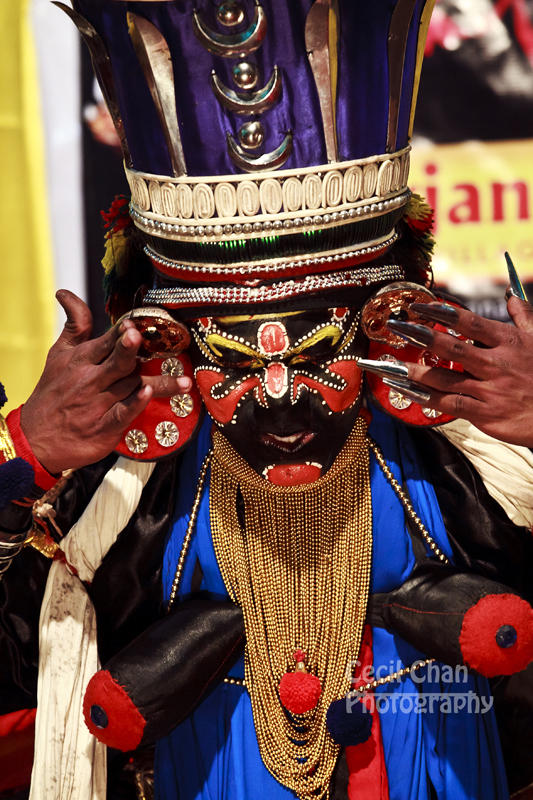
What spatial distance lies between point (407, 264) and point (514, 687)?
2.79ft

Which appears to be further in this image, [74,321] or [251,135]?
[74,321]

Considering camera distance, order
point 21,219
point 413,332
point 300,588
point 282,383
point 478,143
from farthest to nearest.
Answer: point 21,219
point 478,143
point 300,588
point 282,383
point 413,332

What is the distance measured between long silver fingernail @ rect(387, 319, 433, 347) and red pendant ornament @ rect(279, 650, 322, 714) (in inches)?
25.3

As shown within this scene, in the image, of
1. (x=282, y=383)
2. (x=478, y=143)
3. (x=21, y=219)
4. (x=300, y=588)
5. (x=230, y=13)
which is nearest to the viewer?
(x=230, y=13)

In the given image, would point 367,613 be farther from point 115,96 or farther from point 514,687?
point 115,96

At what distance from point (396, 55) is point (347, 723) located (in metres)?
1.10

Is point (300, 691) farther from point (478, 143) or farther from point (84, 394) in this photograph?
point (478, 143)

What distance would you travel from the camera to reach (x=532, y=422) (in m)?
1.62

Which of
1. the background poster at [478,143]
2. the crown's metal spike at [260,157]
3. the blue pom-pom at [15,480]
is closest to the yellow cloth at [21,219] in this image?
the background poster at [478,143]

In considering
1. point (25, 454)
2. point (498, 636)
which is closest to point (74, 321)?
point (25, 454)

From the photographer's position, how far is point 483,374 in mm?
1590

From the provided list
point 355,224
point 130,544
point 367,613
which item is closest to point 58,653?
point 130,544

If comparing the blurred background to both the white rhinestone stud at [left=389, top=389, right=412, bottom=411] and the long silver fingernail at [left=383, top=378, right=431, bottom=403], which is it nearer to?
the white rhinestone stud at [left=389, top=389, right=412, bottom=411]

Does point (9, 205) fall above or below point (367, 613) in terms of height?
above
